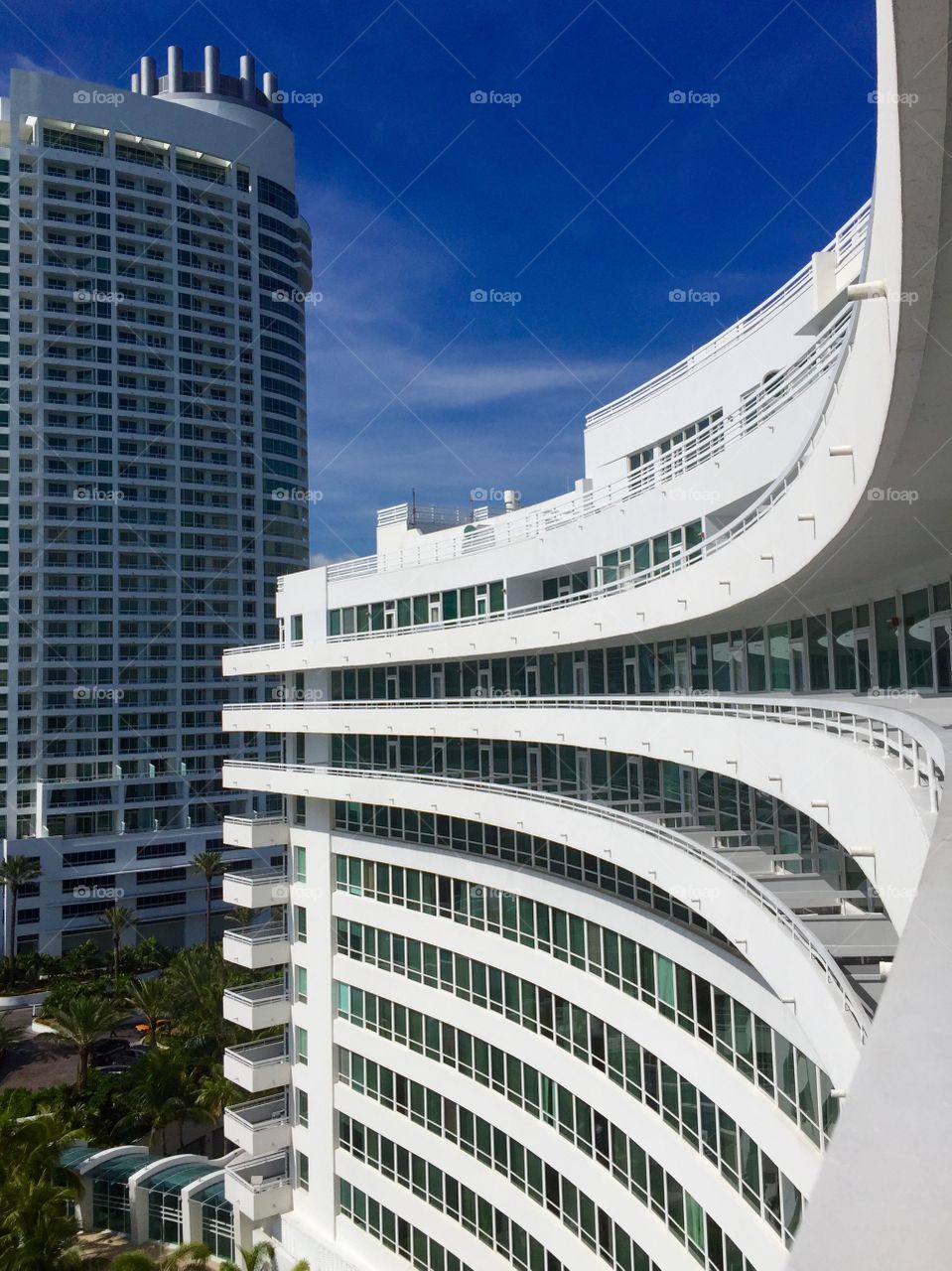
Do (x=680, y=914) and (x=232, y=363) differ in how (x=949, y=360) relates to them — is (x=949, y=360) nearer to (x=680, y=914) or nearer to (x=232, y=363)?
(x=680, y=914)

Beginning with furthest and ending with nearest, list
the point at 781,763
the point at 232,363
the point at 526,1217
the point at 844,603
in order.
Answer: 1. the point at 232,363
2. the point at 526,1217
3. the point at 844,603
4. the point at 781,763

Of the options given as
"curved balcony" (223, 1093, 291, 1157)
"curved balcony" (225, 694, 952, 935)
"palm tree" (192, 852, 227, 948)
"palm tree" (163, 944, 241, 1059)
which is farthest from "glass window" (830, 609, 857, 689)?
"palm tree" (192, 852, 227, 948)

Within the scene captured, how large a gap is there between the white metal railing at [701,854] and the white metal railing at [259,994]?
6.72 metres

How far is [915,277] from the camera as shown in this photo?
5742 mm

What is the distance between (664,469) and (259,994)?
1970 cm

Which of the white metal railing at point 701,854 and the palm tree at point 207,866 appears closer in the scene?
the white metal railing at point 701,854

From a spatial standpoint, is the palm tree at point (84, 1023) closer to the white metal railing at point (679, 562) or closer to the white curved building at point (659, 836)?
the white curved building at point (659, 836)

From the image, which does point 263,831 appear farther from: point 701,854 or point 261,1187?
point 701,854

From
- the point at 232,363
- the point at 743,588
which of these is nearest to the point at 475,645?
the point at 743,588

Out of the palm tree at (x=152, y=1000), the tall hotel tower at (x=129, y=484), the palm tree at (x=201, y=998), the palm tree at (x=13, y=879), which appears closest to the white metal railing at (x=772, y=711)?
the palm tree at (x=201, y=998)

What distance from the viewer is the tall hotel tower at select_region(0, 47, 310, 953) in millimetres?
69000

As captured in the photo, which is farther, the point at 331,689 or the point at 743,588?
the point at 331,689

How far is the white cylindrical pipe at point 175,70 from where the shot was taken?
84750 millimetres

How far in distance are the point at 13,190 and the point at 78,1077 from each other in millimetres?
60221
